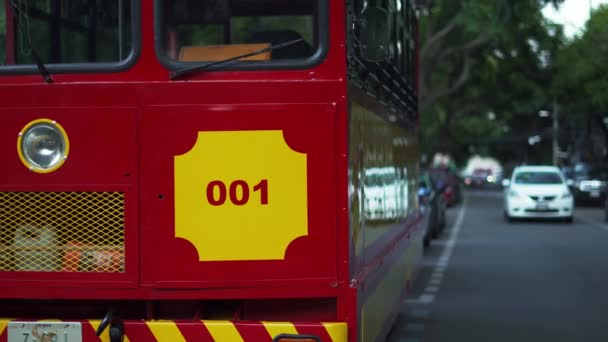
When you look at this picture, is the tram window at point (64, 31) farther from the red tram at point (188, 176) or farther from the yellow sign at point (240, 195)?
the yellow sign at point (240, 195)

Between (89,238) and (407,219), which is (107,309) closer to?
(89,238)

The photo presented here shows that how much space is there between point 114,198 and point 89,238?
0.71 feet

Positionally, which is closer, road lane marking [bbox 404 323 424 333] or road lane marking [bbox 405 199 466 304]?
road lane marking [bbox 404 323 424 333]

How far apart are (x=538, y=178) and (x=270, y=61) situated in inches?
1115

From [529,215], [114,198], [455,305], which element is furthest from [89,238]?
[529,215]

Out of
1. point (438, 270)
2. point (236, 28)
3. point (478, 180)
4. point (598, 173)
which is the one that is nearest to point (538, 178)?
point (598, 173)

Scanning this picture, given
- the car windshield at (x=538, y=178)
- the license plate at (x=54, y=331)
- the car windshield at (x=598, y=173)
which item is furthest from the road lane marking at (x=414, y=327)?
the car windshield at (x=598, y=173)

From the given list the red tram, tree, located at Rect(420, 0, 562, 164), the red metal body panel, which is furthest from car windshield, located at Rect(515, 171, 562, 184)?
the red metal body panel

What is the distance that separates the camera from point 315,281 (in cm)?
590

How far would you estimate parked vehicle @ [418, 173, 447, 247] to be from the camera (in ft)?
77.1

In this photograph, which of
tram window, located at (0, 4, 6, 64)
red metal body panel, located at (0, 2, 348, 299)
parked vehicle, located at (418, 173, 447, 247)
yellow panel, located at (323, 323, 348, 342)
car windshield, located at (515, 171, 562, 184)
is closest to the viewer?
yellow panel, located at (323, 323, 348, 342)

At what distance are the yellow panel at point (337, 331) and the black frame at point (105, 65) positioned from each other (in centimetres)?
149

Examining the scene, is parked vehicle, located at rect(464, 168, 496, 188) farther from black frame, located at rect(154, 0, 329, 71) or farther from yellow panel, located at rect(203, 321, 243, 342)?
yellow panel, located at rect(203, 321, 243, 342)

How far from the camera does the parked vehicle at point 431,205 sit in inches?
925
